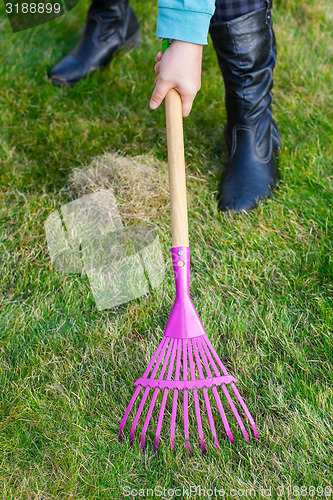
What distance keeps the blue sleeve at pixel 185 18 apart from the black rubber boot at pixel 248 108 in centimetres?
49

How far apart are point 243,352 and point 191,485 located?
414mm

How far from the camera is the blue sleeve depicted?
4.33 feet

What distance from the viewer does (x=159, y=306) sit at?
1643mm

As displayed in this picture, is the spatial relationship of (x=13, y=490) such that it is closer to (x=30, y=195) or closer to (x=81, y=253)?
(x=81, y=253)

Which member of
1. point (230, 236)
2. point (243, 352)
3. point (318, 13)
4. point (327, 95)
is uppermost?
point (318, 13)

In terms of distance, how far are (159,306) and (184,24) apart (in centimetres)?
84

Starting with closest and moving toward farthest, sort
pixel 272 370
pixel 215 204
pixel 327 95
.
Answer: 1. pixel 272 370
2. pixel 215 204
3. pixel 327 95

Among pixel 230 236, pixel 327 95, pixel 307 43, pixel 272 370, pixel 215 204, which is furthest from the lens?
pixel 307 43

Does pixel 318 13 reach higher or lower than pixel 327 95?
higher

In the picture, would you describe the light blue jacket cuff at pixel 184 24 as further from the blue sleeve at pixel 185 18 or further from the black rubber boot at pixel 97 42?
the black rubber boot at pixel 97 42

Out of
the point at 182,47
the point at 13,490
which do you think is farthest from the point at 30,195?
the point at 13,490

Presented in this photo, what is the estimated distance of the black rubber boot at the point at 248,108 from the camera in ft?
5.98

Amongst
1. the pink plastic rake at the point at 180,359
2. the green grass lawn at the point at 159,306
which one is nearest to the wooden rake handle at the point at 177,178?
the pink plastic rake at the point at 180,359

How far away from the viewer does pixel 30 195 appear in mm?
2041
